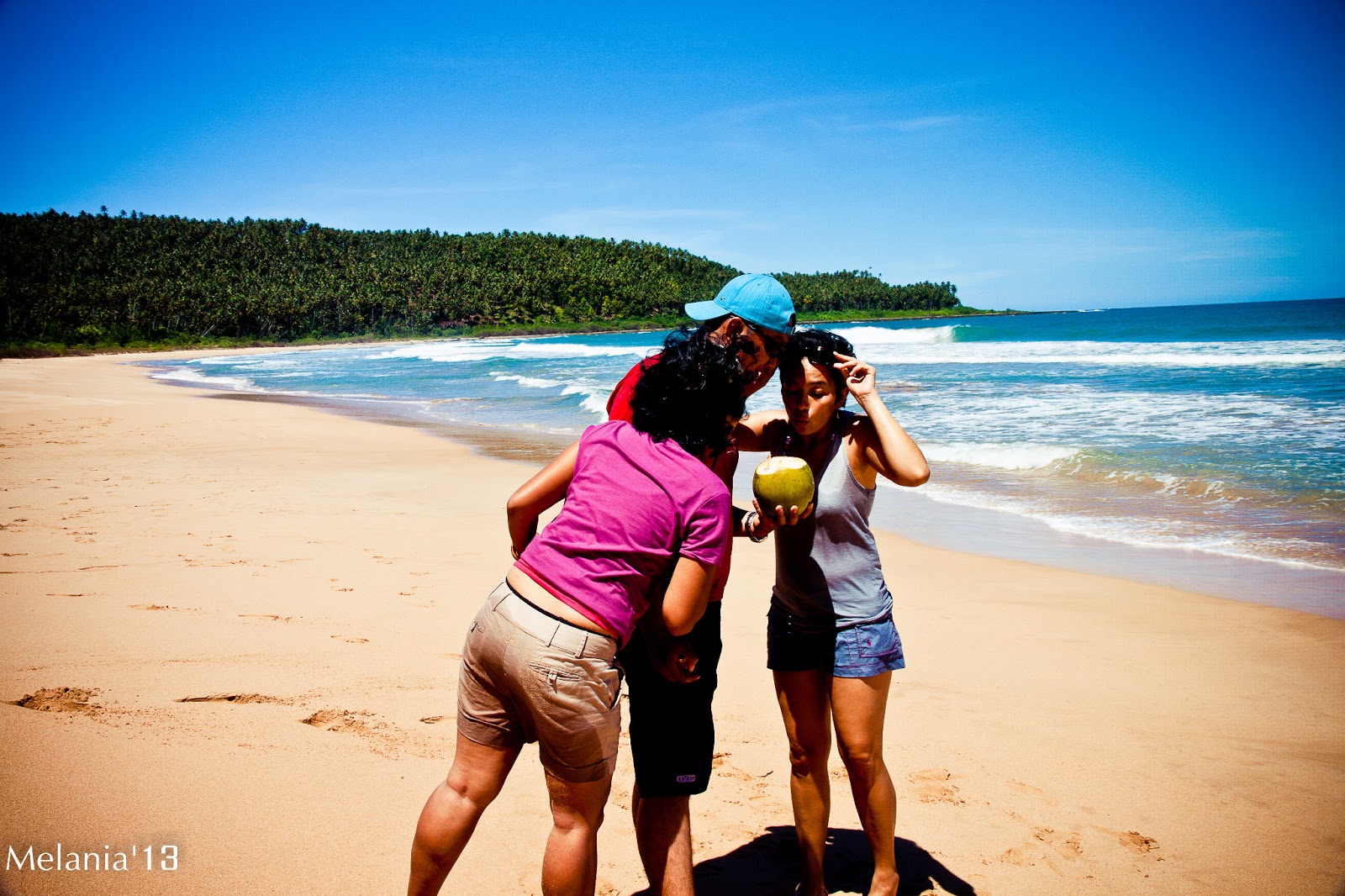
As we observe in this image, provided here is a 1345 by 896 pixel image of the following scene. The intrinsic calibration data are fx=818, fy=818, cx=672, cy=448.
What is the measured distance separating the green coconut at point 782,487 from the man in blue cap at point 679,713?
93mm

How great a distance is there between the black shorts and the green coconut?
12.6 inches

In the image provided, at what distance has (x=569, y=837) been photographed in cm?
197

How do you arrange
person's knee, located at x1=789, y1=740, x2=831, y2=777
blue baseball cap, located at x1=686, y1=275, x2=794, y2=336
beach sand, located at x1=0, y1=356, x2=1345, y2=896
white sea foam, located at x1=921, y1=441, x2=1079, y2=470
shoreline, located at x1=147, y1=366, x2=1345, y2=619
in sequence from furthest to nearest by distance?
white sea foam, located at x1=921, y1=441, x2=1079, y2=470 → shoreline, located at x1=147, y1=366, x2=1345, y2=619 → beach sand, located at x1=0, y1=356, x2=1345, y2=896 → person's knee, located at x1=789, y1=740, x2=831, y2=777 → blue baseball cap, located at x1=686, y1=275, x2=794, y2=336

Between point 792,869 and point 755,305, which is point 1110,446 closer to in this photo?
point 792,869

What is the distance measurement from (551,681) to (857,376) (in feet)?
4.35

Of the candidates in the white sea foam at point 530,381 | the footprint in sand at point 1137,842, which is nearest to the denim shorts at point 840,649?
the footprint in sand at point 1137,842

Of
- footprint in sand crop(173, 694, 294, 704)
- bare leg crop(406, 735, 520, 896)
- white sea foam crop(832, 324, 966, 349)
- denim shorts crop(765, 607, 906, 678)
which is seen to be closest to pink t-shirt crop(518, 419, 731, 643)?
bare leg crop(406, 735, 520, 896)

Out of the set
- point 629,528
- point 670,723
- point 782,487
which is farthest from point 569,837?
point 782,487

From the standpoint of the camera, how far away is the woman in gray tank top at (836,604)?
2486 mm

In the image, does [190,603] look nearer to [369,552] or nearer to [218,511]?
[369,552]

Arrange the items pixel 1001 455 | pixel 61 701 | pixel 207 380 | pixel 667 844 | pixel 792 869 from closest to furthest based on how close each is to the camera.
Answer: pixel 667 844, pixel 792 869, pixel 61 701, pixel 1001 455, pixel 207 380

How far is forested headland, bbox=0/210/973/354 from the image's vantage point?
261 ft

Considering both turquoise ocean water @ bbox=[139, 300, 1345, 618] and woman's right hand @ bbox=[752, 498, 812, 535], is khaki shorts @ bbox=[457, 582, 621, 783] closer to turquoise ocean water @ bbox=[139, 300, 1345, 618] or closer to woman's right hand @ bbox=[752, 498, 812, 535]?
woman's right hand @ bbox=[752, 498, 812, 535]

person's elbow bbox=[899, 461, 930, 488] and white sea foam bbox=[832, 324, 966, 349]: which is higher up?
white sea foam bbox=[832, 324, 966, 349]
